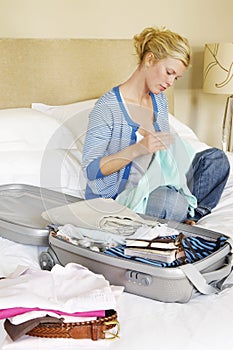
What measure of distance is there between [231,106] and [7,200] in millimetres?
1747

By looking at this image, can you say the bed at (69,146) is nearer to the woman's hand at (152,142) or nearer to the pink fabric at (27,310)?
the pink fabric at (27,310)

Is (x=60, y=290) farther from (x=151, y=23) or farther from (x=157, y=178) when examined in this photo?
(x=151, y=23)

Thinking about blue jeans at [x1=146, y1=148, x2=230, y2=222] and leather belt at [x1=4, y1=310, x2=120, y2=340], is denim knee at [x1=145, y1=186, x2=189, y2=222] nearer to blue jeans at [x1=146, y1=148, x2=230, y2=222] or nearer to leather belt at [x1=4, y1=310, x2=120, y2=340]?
blue jeans at [x1=146, y1=148, x2=230, y2=222]

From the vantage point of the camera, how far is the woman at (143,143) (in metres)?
1.67

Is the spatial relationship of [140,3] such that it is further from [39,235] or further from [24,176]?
[39,235]

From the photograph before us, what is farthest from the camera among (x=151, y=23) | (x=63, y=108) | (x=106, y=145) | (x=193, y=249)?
(x=151, y=23)

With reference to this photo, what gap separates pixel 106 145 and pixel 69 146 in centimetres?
18

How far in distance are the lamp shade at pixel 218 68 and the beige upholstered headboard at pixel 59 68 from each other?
0.44m

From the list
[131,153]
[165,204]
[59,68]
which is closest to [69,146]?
[131,153]

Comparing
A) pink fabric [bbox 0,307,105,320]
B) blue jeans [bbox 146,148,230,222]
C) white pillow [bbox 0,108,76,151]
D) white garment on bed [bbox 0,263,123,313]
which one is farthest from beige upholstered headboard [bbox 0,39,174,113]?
pink fabric [bbox 0,307,105,320]

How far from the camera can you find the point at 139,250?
138 centimetres

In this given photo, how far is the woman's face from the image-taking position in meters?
1.85

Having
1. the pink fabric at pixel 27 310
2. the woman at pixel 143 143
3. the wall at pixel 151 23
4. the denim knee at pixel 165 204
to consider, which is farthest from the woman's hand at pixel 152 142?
the wall at pixel 151 23

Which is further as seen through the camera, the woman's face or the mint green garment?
the woman's face
